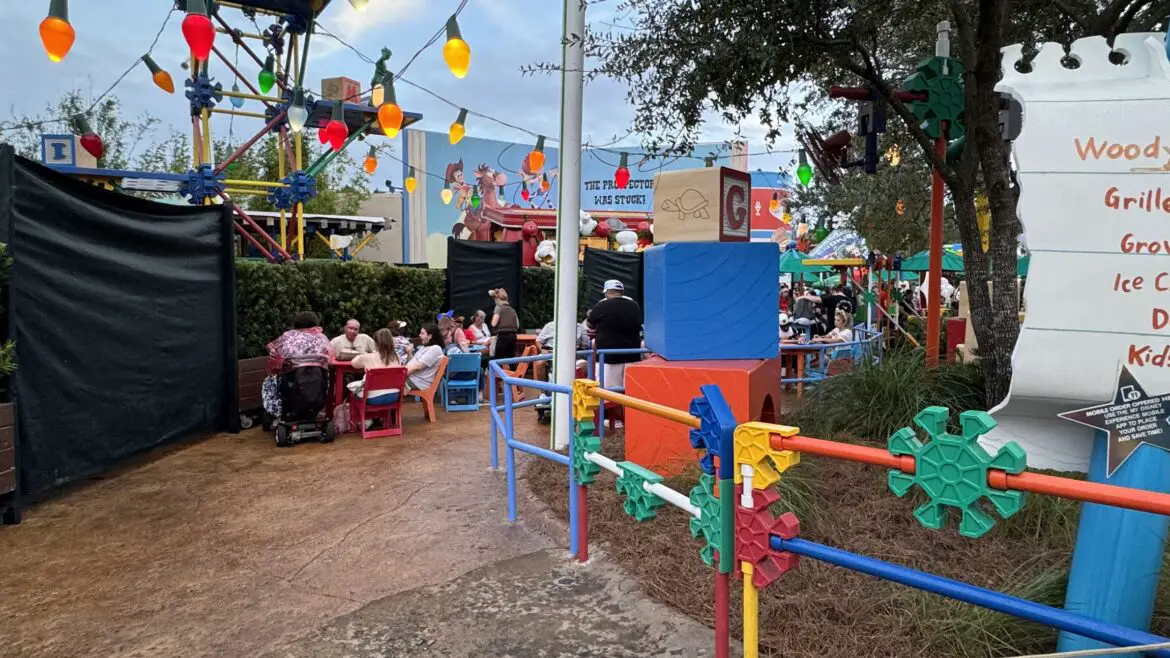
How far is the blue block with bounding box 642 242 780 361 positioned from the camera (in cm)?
564

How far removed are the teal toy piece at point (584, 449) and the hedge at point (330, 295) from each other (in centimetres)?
598

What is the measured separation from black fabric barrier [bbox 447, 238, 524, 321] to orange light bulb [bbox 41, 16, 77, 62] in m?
6.84

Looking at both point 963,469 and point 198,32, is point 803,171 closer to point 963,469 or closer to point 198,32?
point 198,32

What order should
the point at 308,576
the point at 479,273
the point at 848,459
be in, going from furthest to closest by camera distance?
the point at 479,273
the point at 308,576
the point at 848,459

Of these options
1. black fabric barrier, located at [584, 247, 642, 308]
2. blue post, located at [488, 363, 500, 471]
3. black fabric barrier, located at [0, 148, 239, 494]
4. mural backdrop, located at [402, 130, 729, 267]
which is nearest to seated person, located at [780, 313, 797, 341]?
black fabric barrier, located at [584, 247, 642, 308]

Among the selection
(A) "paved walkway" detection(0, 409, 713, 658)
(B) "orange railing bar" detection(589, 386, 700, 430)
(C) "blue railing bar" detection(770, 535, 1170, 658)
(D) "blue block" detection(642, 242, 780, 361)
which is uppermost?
(D) "blue block" detection(642, 242, 780, 361)

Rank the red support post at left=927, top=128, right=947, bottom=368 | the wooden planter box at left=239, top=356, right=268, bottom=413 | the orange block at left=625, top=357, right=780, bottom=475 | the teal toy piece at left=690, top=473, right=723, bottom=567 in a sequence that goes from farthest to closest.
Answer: the wooden planter box at left=239, top=356, right=268, bottom=413
the red support post at left=927, top=128, right=947, bottom=368
the orange block at left=625, top=357, right=780, bottom=475
the teal toy piece at left=690, top=473, right=723, bottom=567

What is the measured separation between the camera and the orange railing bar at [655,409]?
2766 mm

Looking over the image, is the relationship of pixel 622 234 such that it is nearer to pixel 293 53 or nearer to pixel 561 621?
pixel 293 53

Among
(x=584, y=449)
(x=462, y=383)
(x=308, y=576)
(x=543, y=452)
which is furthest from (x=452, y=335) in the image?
(x=584, y=449)

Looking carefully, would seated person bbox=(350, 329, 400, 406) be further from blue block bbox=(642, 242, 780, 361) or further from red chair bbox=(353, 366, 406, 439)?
blue block bbox=(642, 242, 780, 361)

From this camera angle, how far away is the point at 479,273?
43.6 feet

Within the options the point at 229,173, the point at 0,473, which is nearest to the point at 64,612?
the point at 0,473

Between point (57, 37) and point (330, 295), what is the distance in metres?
4.41
